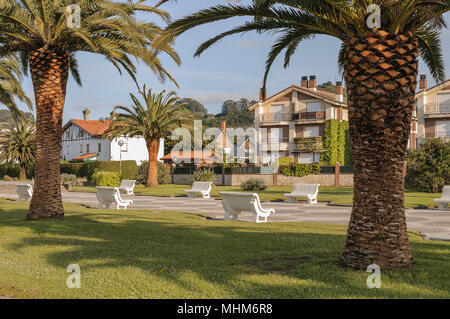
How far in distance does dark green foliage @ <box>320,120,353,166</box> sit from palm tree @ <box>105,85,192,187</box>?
60.4 feet

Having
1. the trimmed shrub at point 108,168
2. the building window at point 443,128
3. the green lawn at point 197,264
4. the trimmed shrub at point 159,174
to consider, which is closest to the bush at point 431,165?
the green lawn at point 197,264

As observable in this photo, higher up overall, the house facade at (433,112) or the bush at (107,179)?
the house facade at (433,112)

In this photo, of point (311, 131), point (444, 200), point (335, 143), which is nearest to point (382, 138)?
point (444, 200)

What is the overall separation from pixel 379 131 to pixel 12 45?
1046 centimetres

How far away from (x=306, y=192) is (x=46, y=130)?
1272cm

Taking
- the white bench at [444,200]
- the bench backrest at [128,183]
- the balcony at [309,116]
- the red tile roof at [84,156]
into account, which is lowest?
the white bench at [444,200]

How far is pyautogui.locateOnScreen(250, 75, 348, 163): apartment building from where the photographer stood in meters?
52.8

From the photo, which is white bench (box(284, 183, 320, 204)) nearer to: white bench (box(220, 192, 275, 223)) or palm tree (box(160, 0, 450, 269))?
white bench (box(220, 192, 275, 223))

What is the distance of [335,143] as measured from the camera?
170 ft

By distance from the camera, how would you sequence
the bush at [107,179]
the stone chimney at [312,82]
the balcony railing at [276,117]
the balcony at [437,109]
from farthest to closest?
the stone chimney at [312,82]
the balcony railing at [276,117]
the balcony at [437,109]
the bush at [107,179]

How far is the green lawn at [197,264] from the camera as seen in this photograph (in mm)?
5391

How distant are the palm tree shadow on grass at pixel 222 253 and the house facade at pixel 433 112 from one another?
45.0 m

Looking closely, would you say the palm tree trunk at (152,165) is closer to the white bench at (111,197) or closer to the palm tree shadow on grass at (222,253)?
the white bench at (111,197)

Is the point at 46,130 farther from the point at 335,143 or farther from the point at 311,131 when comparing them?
the point at 311,131
